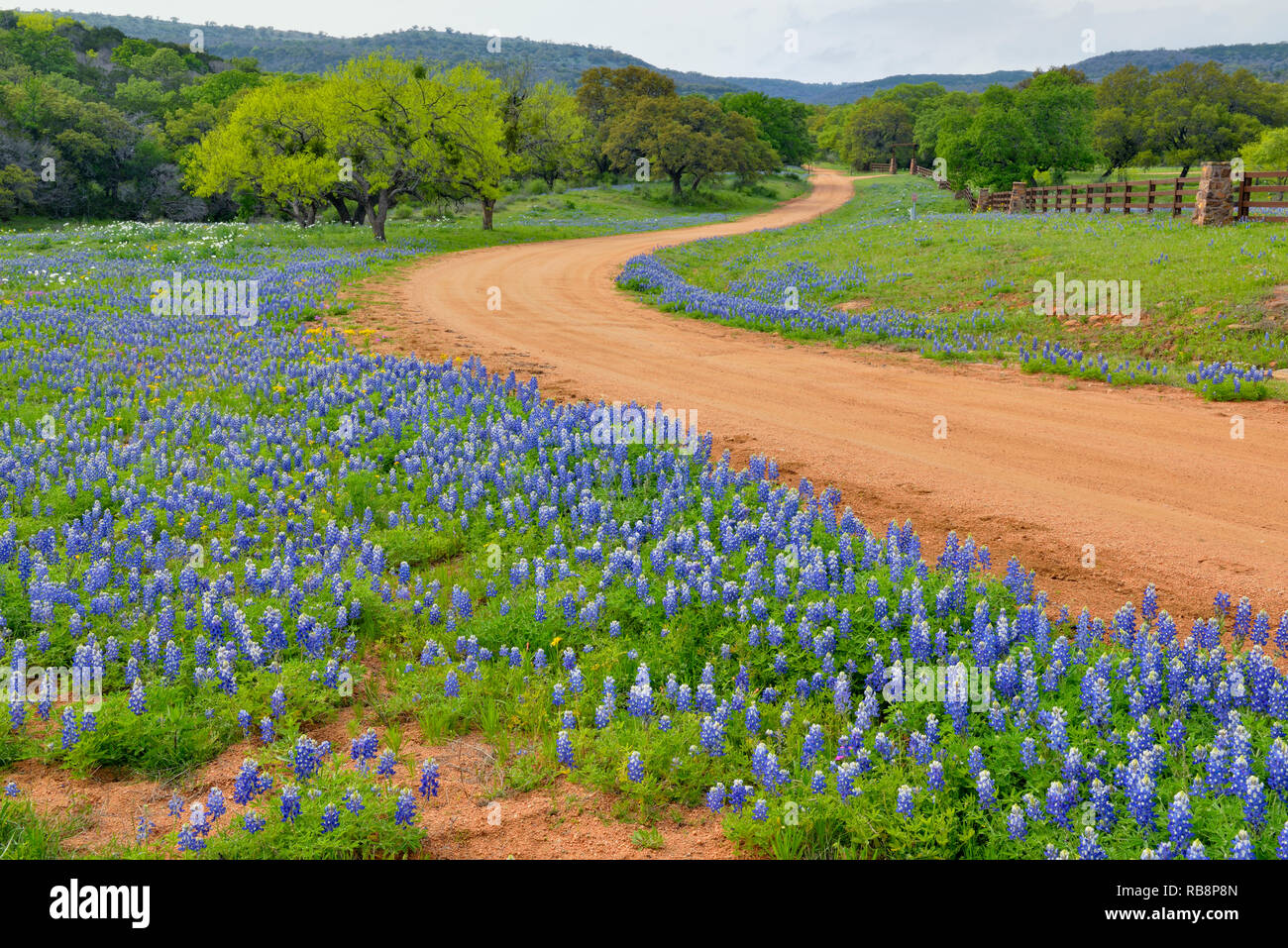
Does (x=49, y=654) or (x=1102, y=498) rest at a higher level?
(x=1102, y=498)

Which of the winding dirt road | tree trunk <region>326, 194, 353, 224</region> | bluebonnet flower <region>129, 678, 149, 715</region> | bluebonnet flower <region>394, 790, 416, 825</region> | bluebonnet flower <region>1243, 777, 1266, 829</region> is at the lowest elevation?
bluebonnet flower <region>394, 790, 416, 825</region>

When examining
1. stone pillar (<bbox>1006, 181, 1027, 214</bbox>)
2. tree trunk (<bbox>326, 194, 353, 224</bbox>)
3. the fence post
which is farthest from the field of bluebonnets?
tree trunk (<bbox>326, 194, 353, 224</bbox>)

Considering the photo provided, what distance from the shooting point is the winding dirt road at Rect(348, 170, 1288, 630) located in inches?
307

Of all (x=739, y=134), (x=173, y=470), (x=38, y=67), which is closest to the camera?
(x=173, y=470)

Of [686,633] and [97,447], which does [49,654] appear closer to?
[686,633]

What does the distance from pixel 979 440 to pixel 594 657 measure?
7.37 meters

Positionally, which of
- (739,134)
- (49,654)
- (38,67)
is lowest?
(49,654)

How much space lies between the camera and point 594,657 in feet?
20.0

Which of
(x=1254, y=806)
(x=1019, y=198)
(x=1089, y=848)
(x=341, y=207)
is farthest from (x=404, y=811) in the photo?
(x=341, y=207)

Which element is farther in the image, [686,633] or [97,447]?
[97,447]

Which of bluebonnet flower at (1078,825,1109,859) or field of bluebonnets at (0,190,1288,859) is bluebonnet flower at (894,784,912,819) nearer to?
field of bluebonnets at (0,190,1288,859)

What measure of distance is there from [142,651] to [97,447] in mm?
5492

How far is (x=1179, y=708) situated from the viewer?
5.09 metres
